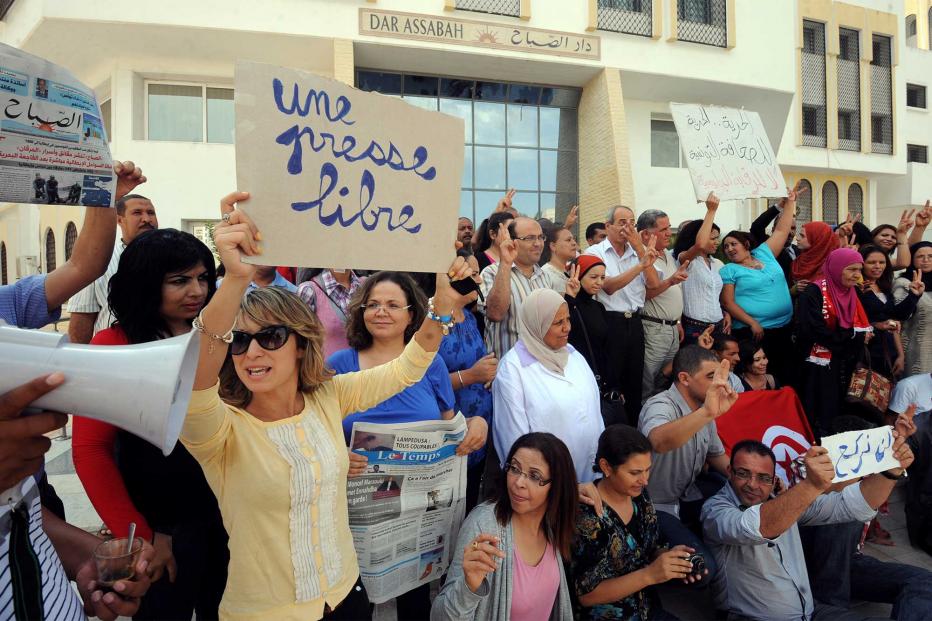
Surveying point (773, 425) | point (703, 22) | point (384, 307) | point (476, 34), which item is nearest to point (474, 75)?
point (476, 34)

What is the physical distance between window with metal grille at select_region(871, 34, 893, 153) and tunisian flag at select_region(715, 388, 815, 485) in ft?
65.2

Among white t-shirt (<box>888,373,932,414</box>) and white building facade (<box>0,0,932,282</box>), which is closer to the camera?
white t-shirt (<box>888,373,932,414</box>)

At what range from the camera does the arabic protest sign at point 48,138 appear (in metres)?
1.46

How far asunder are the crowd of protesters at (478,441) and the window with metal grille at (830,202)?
669 inches

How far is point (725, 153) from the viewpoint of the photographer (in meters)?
4.97

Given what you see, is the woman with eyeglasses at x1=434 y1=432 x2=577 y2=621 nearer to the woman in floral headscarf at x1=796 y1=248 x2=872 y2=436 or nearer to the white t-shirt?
the woman in floral headscarf at x1=796 y1=248 x2=872 y2=436

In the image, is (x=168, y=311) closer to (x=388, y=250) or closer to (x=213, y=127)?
(x=388, y=250)

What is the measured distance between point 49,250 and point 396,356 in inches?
581

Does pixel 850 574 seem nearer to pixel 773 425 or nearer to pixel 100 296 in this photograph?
pixel 773 425

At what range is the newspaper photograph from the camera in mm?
2133

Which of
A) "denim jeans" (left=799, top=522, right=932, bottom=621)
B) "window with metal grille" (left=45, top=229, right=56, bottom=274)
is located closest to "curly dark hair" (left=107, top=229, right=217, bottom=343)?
"denim jeans" (left=799, top=522, right=932, bottom=621)

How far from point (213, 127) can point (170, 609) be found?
37.7ft

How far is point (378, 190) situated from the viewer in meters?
1.77

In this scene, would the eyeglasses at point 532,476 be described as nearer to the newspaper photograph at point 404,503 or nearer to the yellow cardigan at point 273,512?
the newspaper photograph at point 404,503
